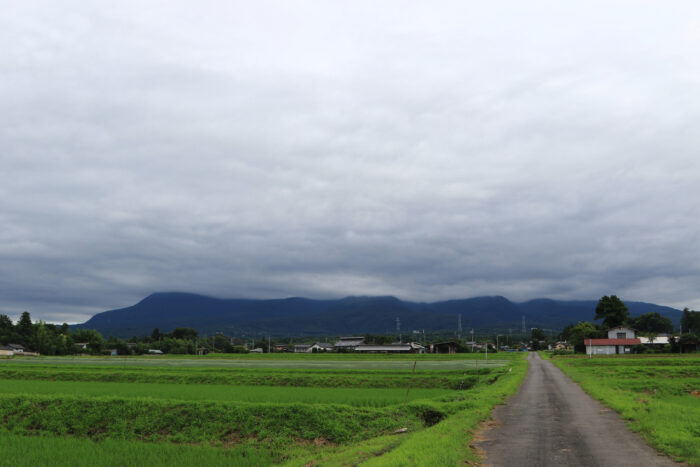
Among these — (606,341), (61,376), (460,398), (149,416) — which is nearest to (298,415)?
(149,416)

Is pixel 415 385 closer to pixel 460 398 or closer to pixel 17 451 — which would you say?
pixel 460 398

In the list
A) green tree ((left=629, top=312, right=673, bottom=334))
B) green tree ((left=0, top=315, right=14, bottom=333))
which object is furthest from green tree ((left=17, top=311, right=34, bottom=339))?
green tree ((left=629, top=312, right=673, bottom=334))

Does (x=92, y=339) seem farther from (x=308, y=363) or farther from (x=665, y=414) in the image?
(x=665, y=414)

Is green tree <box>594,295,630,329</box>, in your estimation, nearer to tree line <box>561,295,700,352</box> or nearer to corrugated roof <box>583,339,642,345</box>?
tree line <box>561,295,700,352</box>

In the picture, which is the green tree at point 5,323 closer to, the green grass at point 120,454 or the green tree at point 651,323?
the green grass at point 120,454

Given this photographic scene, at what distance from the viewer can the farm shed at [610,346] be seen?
107812mm

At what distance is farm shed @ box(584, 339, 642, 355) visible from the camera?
354ft

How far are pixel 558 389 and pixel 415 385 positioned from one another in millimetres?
12379

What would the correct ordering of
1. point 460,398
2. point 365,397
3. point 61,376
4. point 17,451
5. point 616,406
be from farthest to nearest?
point 61,376 → point 365,397 → point 460,398 → point 616,406 → point 17,451

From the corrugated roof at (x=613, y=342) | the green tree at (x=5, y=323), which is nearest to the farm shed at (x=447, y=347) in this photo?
the corrugated roof at (x=613, y=342)

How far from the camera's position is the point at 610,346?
355ft

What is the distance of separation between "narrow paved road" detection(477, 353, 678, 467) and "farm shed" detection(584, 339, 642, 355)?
92.1m

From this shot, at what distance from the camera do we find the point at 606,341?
110 meters

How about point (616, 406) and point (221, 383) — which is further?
point (221, 383)
